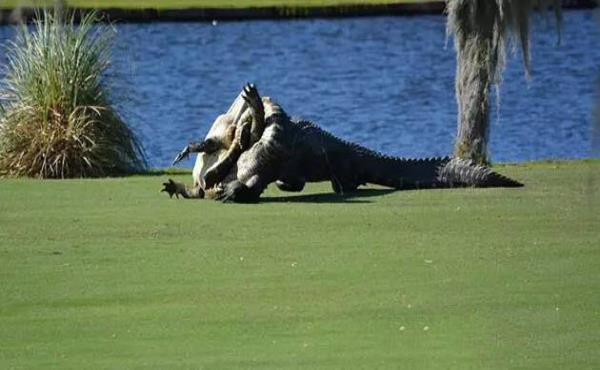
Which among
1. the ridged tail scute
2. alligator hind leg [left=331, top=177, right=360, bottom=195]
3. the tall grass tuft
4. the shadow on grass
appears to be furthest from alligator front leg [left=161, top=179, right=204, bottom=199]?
the tall grass tuft

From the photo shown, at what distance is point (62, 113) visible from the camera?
18.1 meters

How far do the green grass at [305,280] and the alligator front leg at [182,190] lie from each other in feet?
0.59

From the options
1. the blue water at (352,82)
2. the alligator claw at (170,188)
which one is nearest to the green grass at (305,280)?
the alligator claw at (170,188)

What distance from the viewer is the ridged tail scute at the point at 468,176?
1475 cm

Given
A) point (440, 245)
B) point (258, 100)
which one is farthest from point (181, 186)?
point (440, 245)

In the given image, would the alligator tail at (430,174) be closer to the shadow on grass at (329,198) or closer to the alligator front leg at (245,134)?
the shadow on grass at (329,198)

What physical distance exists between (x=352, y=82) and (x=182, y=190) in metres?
32.7

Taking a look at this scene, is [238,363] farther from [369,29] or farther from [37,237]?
[369,29]

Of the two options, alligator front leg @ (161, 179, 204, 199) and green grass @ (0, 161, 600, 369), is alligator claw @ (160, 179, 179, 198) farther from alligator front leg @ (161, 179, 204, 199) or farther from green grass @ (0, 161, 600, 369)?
green grass @ (0, 161, 600, 369)

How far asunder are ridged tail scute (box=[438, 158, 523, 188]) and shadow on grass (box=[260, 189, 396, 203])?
0.50m

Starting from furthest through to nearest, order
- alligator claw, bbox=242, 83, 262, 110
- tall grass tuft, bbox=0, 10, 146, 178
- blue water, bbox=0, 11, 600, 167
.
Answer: blue water, bbox=0, 11, 600, 167, tall grass tuft, bbox=0, 10, 146, 178, alligator claw, bbox=242, 83, 262, 110

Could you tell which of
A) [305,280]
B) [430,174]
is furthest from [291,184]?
[305,280]

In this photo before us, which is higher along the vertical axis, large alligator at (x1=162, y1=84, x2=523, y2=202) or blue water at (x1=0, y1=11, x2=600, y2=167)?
large alligator at (x1=162, y1=84, x2=523, y2=202)

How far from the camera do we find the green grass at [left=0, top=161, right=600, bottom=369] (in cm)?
838
